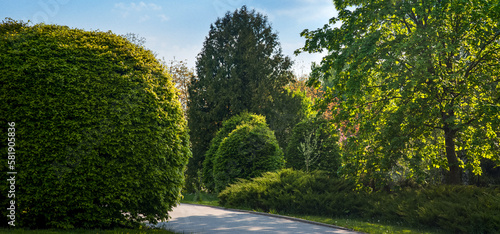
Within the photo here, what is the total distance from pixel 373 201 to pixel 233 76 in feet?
65.1

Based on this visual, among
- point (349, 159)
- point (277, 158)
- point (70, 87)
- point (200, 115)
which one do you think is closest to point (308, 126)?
point (277, 158)

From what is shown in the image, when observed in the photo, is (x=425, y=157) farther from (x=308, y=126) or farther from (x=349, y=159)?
(x=308, y=126)

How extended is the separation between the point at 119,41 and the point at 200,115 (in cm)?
2135

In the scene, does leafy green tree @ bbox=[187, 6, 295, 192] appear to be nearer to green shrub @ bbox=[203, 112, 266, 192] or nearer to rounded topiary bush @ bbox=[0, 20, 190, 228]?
green shrub @ bbox=[203, 112, 266, 192]

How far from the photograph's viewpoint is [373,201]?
42.3 feet

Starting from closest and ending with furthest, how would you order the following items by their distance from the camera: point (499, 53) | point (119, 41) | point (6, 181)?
point (6, 181) → point (119, 41) → point (499, 53)

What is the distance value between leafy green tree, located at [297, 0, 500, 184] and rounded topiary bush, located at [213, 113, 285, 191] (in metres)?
Answer: 5.72

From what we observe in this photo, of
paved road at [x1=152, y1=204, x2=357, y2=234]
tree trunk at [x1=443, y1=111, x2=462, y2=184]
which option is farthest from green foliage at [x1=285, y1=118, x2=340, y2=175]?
paved road at [x1=152, y1=204, x2=357, y2=234]

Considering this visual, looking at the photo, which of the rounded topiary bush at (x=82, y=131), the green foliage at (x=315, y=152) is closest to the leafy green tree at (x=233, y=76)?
the green foliage at (x=315, y=152)

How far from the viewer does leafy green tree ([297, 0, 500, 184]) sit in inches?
459

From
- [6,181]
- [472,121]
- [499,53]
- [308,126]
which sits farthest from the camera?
[308,126]

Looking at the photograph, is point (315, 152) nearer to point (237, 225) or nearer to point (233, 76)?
point (237, 225)

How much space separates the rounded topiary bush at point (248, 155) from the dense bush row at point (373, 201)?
2463mm

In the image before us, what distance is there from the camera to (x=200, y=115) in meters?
30.4
